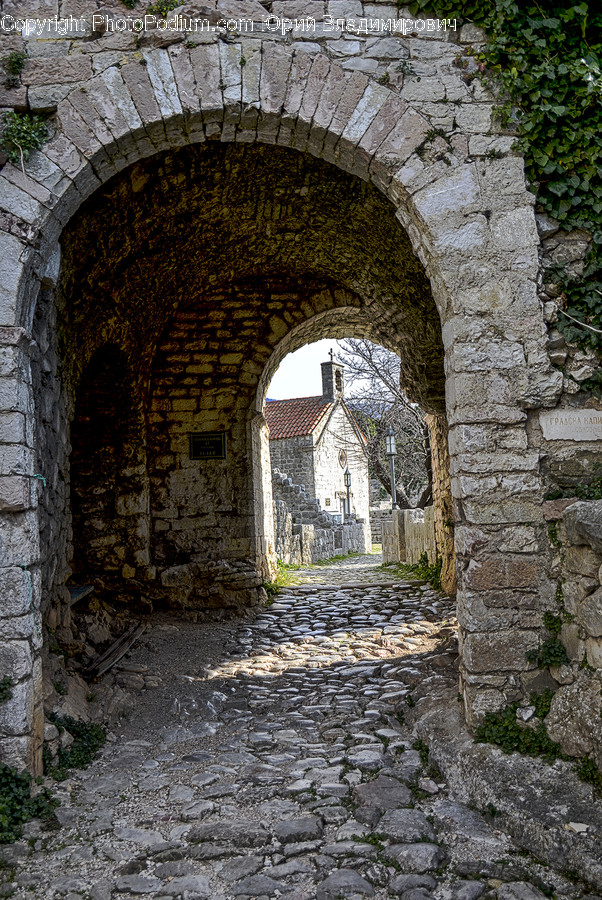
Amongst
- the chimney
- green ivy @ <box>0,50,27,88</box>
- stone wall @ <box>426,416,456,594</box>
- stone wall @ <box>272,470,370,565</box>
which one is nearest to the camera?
green ivy @ <box>0,50,27,88</box>

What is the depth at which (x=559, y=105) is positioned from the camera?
349 cm

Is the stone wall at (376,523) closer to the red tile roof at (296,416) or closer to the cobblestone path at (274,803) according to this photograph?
the red tile roof at (296,416)

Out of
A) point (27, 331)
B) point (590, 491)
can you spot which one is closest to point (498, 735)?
point (590, 491)

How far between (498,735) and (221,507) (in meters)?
4.74

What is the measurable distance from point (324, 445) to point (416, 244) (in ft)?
57.9

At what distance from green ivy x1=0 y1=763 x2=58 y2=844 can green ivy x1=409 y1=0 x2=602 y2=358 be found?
10.8ft

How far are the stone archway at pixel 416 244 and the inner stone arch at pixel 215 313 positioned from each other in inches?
34.7

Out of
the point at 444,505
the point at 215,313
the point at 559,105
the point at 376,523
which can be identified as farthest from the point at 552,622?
the point at 376,523

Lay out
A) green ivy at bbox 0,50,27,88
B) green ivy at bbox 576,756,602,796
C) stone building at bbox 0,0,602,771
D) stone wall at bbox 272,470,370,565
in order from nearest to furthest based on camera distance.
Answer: green ivy at bbox 576,756,602,796 → stone building at bbox 0,0,602,771 → green ivy at bbox 0,50,27,88 → stone wall at bbox 272,470,370,565

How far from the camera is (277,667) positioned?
5.23 meters

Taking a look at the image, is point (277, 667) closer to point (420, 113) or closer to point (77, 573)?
point (77, 573)

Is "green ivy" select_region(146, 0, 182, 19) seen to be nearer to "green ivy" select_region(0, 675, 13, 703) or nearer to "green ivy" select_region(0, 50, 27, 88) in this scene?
"green ivy" select_region(0, 50, 27, 88)

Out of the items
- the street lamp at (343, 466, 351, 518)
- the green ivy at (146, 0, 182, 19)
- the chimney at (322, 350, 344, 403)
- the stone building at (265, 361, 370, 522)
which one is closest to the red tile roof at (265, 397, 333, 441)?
the stone building at (265, 361, 370, 522)

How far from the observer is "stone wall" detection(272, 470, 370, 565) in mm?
12816
